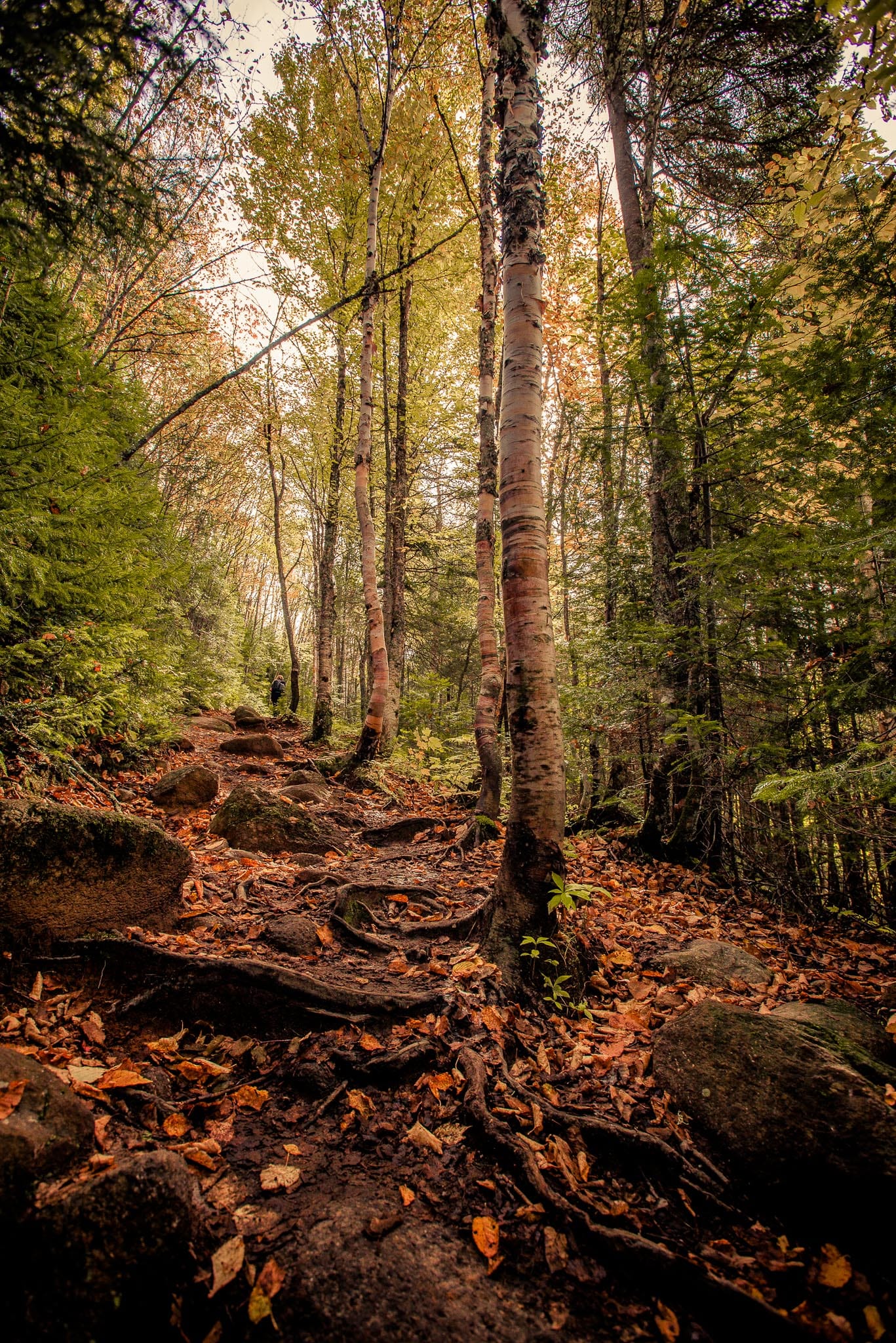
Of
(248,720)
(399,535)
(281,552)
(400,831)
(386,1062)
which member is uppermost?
(281,552)

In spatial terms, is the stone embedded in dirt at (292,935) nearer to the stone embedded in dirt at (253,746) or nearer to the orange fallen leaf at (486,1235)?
the orange fallen leaf at (486,1235)

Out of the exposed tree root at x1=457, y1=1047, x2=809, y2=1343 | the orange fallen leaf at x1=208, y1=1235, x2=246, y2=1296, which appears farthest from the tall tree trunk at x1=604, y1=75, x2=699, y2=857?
the orange fallen leaf at x1=208, y1=1235, x2=246, y2=1296

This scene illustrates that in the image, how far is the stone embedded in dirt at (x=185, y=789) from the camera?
5914mm

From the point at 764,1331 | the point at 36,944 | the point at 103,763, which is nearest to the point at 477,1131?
the point at 764,1331

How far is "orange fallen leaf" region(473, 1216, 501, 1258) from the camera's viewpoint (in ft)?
5.99

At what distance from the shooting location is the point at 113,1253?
4.97 feet

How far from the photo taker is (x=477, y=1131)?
2.32 m

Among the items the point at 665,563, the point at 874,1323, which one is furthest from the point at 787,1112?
the point at 665,563

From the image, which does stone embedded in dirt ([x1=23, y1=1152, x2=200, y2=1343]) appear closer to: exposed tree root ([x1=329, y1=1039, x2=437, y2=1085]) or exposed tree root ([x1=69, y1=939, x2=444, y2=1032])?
exposed tree root ([x1=329, y1=1039, x2=437, y2=1085])

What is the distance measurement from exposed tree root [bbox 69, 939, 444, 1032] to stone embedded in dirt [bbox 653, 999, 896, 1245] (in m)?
1.45

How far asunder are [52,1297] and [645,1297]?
6.06 feet

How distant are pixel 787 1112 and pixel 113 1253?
260 cm

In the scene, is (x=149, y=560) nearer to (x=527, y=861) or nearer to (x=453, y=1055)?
(x=527, y=861)

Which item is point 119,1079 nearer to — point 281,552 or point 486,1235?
point 486,1235
